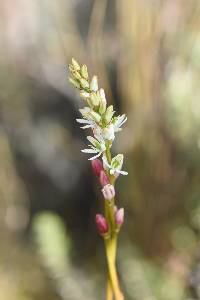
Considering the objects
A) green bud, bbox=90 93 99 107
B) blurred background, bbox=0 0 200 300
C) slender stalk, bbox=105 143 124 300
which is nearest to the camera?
green bud, bbox=90 93 99 107

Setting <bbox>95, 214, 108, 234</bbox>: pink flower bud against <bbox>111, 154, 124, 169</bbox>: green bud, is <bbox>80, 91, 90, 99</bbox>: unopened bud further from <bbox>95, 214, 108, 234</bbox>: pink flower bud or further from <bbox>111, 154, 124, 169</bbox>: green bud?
<bbox>95, 214, 108, 234</bbox>: pink flower bud

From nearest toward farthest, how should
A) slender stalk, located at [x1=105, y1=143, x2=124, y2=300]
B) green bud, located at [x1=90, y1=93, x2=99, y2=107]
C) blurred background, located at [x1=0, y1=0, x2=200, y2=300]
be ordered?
green bud, located at [x1=90, y1=93, x2=99, y2=107] → slender stalk, located at [x1=105, y1=143, x2=124, y2=300] → blurred background, located at [x1=0, y1=0, x2=200, y2=300]

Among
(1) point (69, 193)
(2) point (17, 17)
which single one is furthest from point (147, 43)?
(2) point (17, 17)

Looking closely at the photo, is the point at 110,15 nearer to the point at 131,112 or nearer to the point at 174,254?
the point at 131,112

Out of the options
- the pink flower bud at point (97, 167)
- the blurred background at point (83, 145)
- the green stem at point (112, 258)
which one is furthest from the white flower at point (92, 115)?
the blurred background at point (83, 145)

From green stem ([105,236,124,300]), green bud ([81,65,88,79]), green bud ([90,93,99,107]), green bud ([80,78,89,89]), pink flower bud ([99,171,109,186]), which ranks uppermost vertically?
green bud ([81,65,88,79])

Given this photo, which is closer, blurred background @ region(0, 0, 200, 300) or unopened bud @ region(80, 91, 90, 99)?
unopened bud @ region(80, 91, 90, 99)

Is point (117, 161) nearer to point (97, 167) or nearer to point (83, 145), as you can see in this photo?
point (97, 167)

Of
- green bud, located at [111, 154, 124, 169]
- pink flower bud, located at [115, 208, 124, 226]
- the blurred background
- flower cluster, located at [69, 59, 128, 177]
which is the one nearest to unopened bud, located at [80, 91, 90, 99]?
flower cluster, located at [69, 59, 128, 177]
